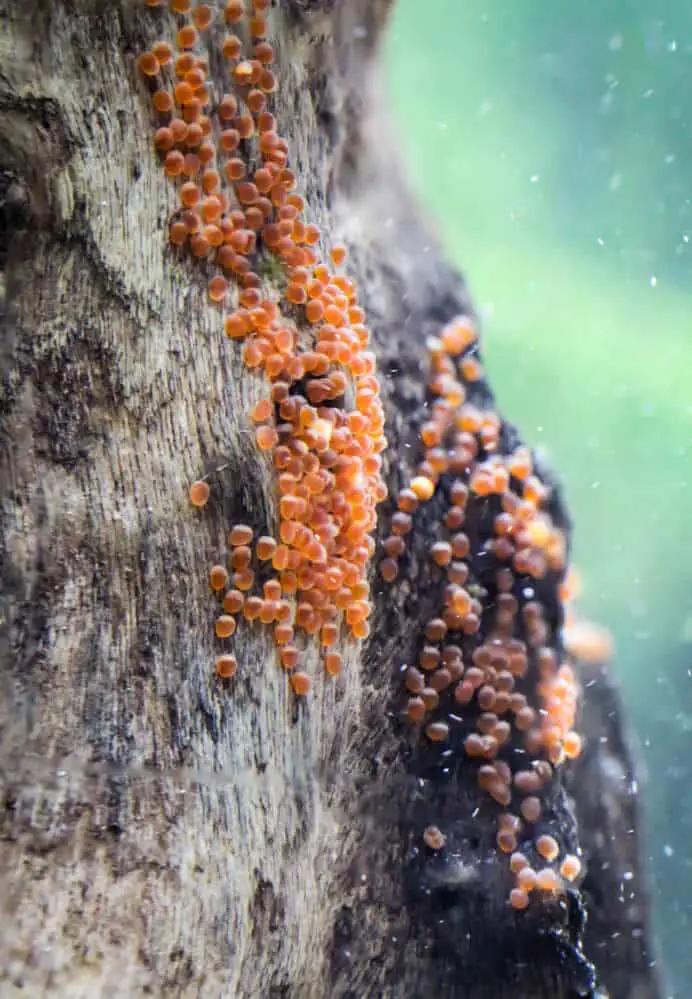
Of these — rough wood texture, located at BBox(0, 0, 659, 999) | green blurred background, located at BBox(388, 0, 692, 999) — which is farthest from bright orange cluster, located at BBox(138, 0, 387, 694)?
green blurred background, located at BBox(388, 0, 692, 999)

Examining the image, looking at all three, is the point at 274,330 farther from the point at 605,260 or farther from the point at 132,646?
the point at 605,260

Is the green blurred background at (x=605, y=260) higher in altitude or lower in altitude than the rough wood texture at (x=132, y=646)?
higher

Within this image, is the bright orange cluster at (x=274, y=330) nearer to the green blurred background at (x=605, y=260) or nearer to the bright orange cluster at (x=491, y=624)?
the bright orange cluster at (x=491, y=624)

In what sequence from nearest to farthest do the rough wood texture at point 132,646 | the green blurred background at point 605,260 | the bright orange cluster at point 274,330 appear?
the rough wood texture at point 132,646, the bright orange cluster at point 274,330, the green blurred background at point 605,260

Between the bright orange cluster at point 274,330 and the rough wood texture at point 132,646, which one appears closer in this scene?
the rough wood texture at point 132,646

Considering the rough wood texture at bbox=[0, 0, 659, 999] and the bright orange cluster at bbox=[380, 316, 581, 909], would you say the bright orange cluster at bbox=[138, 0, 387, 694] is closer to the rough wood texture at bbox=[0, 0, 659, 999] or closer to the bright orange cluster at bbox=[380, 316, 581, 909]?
the rough wood texture at bbox=[0, 0, 659, 999]

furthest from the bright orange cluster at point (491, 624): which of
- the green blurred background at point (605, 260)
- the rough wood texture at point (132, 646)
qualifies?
the green blurred background at point (605, 260)

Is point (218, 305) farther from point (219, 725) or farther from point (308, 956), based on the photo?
point (308, 956)
